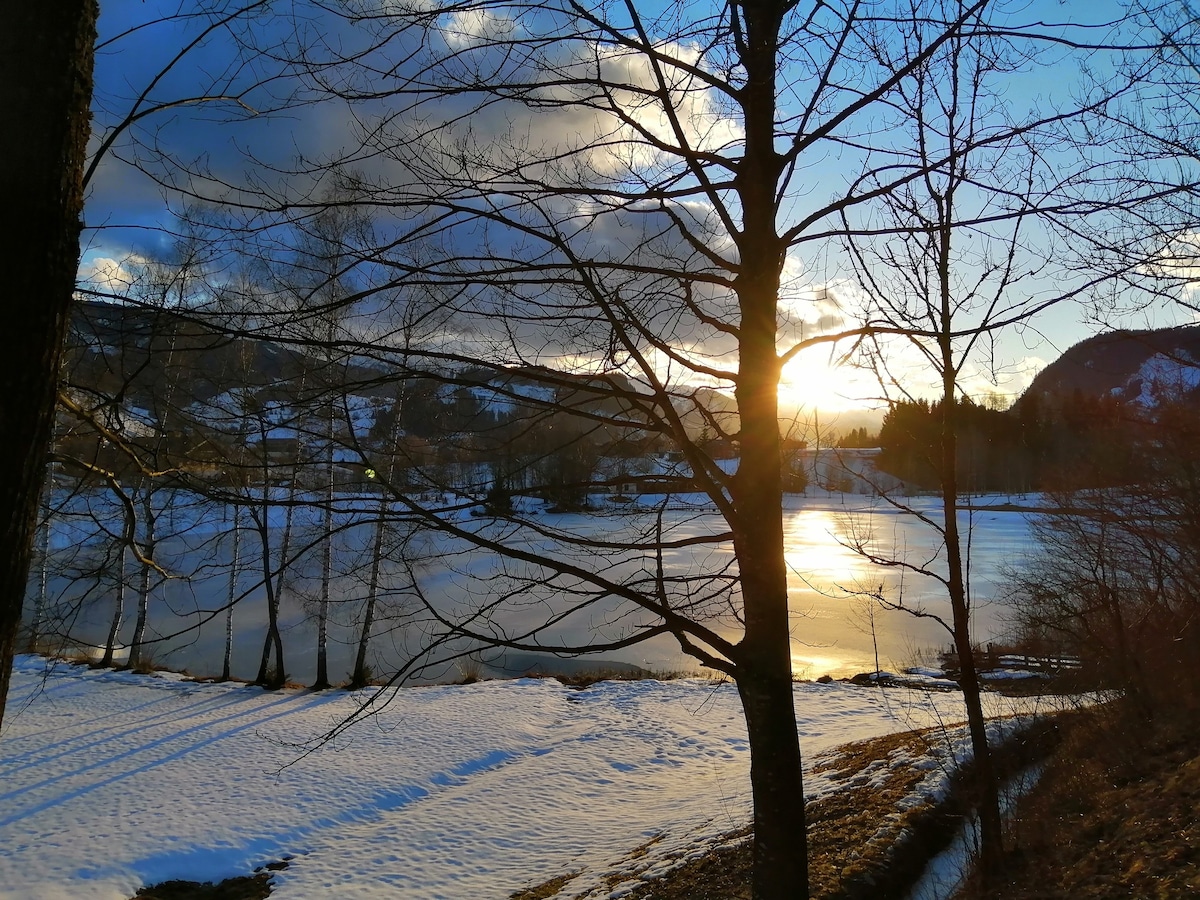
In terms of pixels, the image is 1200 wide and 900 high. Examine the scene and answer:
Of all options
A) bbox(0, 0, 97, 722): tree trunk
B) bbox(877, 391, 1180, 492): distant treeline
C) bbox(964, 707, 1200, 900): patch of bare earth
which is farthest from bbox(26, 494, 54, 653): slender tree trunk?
bbox(964, 707, 1200, 900): patch of bare earth

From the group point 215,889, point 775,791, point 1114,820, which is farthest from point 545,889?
point 775,791

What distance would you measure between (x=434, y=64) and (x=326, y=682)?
1598 centimetres

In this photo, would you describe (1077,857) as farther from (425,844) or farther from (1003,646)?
(1003,646)

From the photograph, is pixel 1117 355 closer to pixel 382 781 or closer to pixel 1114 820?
pixel 1114 820

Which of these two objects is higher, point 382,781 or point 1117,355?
point 1117,355

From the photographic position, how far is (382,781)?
447 inches

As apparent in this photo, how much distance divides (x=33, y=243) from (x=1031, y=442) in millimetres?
5630

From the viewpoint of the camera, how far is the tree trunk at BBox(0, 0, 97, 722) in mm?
1902

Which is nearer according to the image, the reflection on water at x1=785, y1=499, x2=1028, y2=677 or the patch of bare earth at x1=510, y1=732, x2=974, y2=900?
the patch of bare earth at x1=510, y1=732, x2=974, y2=900

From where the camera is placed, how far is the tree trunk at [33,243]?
1.90 meters

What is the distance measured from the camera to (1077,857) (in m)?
5.33

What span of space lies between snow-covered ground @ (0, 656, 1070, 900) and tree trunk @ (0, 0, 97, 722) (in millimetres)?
4310

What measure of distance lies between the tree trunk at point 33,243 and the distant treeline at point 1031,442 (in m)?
4.47

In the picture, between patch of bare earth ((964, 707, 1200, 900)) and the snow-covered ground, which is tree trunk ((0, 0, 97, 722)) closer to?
the snow-covered ground
